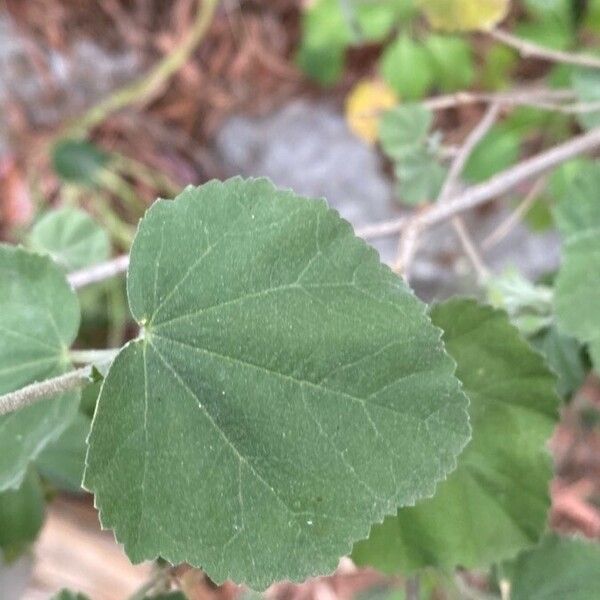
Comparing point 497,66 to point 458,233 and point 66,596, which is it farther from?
point 66,596

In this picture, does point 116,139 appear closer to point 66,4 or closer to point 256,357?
point 66,4

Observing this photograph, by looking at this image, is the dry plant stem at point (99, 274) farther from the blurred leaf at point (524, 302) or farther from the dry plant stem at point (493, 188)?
the blurred leaf at point (524, 302)

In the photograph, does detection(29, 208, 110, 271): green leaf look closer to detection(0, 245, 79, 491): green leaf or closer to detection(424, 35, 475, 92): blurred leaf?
detection(0, 245, 79, 491): green leaf

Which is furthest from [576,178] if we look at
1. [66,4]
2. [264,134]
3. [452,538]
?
[66,4]

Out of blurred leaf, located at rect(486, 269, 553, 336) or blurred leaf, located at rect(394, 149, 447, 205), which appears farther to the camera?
blurred leaf, located at rect(394, 149, 447, 205)

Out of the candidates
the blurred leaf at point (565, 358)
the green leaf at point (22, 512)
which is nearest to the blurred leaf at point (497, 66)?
the blurred leaf at point (565, 358)

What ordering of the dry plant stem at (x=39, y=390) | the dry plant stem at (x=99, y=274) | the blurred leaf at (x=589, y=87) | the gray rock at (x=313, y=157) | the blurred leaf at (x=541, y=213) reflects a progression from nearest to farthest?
the dry plant stem at (x=39, y=390) < the dry plant stem at (x=99, y=274) < the blurred leaf at (x=589, y=87) < the blurred leaf at (x=541, y=213) < the gray rock at (x=313, y=157)

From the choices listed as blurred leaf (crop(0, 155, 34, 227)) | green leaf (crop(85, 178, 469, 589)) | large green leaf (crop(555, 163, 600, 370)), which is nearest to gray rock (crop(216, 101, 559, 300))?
blurred leaf (crop(0, 155, 34, 227))
